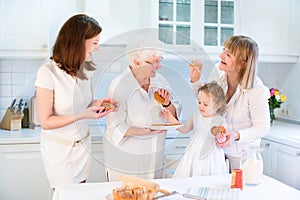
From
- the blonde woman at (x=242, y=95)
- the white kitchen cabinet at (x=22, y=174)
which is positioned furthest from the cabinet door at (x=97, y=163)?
the blonde woman at (x=242, y=95)

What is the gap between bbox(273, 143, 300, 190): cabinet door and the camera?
8.55ft

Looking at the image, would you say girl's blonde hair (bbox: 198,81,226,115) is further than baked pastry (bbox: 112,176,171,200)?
Yes

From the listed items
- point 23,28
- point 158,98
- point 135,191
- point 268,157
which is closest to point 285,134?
point 268,157

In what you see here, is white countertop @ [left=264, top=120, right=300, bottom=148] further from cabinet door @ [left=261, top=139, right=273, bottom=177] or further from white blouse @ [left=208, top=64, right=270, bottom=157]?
white blouse @ [left=208, top=64, right=270, bottom=157]

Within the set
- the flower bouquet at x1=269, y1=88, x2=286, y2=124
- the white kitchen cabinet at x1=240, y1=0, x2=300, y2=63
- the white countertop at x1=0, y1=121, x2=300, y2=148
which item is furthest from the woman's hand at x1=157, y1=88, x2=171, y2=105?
the flower bouquet at x1=269, y1=88, x2=286, y2=124

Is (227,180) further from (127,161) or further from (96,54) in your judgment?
(96,54)

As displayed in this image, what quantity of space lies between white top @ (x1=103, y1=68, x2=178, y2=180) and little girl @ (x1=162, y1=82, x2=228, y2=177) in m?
0.09

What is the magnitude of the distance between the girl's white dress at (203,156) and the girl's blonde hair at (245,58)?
31cm

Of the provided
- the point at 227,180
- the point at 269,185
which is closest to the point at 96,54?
the point at 227,180

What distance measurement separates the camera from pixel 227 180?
1754mm

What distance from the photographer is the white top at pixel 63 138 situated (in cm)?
189

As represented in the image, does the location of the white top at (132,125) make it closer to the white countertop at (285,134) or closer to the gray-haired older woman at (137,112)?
the gray-haired older woman at (137,112)

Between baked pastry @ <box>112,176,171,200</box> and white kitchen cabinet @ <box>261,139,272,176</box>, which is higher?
baked pastry @ <box>112,176,171,200</box>

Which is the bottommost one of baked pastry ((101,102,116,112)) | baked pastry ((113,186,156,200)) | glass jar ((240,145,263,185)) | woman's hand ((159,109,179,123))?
baked pastry ((113,186,156,200))
